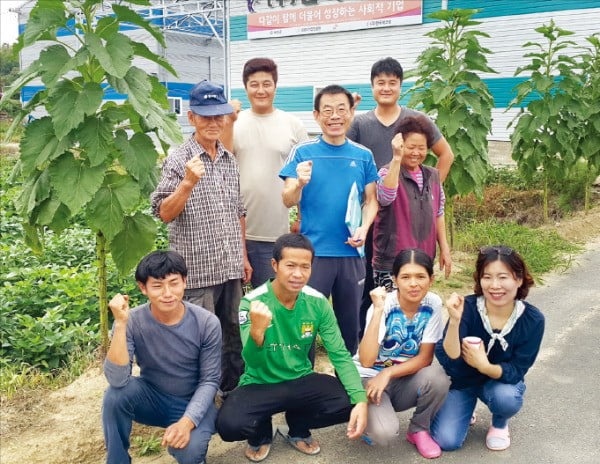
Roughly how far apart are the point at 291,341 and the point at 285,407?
35 cm

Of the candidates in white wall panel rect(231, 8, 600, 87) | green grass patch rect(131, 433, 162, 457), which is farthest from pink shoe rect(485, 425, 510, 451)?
white wall panel rect(231, 8, 600, 87)

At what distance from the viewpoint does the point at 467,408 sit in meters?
3.55

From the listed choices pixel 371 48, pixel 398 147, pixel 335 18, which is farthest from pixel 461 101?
pixel 335 18

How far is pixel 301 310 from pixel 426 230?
1.26 m

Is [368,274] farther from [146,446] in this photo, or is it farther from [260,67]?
[146,446]

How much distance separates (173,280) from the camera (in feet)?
10.5

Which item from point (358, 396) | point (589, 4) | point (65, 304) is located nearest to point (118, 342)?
point (358, 396)

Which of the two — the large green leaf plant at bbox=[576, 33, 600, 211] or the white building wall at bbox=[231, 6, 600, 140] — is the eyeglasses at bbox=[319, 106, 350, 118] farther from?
the white building wall at bbox=[231, 6, 600, 140]

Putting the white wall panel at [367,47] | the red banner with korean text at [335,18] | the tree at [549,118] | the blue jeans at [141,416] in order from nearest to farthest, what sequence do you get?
1. the blue jeans at [141,416]
2. the tree at [549,118]
3. the white wall panel at [367,47]
4. the red banner with korean text at [335,18]

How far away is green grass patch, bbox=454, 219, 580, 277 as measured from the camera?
23.0 ft

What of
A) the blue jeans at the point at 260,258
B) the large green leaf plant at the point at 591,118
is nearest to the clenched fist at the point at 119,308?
the blue jeans at the point at 260,258

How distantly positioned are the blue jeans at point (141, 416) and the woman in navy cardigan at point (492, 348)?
1275mm

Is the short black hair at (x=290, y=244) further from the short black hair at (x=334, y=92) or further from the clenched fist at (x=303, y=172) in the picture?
the short black hair at (x=334, y=92)

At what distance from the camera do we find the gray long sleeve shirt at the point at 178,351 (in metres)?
3.24
